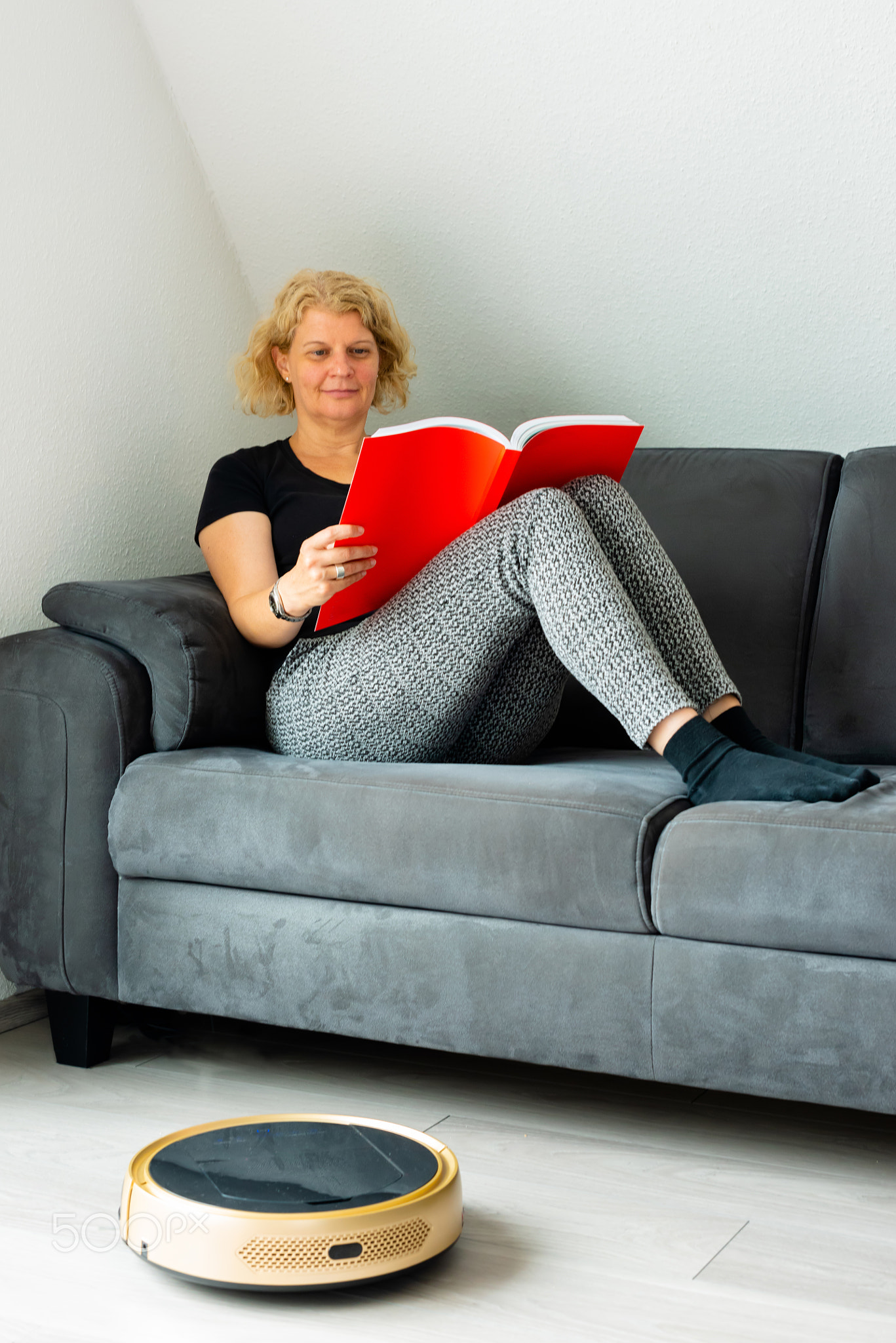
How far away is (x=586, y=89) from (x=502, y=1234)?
5.66ft

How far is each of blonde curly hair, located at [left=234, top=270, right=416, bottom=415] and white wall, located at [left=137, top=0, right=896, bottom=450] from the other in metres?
0.28

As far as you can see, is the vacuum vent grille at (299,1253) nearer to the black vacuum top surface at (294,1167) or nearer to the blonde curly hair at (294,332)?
the black vacuum top surface at (294,1167)

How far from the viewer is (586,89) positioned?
2123 millimetres

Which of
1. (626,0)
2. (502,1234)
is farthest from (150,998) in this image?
(626,0)

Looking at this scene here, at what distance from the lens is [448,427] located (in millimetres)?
1560

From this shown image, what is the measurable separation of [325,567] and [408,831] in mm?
346

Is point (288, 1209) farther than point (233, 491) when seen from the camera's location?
No

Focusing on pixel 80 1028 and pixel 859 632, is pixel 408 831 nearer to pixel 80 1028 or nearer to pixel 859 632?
pixel 80 1028

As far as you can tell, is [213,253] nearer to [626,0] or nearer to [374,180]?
[374,180]

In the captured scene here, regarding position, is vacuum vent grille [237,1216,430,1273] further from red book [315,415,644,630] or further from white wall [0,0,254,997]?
white wall [0,0,254,997]

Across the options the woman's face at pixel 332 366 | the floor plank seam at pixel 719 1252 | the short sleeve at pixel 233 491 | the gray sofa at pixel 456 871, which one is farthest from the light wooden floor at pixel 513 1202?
the woman's face at pixel 332 366

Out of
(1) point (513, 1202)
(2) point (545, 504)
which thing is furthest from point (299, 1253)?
(2) point (545, 504)

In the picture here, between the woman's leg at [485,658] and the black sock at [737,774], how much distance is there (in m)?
0.04

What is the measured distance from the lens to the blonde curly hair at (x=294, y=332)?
2129 millimetres
